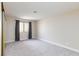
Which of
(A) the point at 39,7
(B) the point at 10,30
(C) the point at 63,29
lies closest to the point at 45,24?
(C) the point at 63,29

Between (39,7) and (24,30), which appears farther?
(24,30)

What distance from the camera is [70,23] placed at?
14.4 ft

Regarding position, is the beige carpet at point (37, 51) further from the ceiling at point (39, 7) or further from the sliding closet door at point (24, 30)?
the sliding closet door at point (24, 30)

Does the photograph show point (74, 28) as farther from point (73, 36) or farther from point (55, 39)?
point (55, 39)

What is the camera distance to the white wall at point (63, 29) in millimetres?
4117

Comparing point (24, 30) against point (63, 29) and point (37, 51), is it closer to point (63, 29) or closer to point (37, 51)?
point (63, 29)

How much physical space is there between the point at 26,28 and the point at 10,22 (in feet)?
6.81

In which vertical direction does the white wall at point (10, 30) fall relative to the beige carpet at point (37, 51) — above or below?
above

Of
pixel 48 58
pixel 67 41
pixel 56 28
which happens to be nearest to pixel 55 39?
pixel 56 28

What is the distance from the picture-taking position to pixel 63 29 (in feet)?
16.1

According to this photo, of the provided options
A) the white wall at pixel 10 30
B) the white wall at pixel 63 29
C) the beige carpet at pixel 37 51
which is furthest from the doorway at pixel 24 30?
the beige carpet at pixel 37 51

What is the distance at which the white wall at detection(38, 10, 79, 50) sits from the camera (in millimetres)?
4117

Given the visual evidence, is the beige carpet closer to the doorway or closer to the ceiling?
the ceiling

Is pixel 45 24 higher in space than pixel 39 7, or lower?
lower
